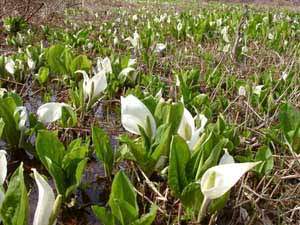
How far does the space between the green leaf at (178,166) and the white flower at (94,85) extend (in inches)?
27.9

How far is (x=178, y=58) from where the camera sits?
3213 mm

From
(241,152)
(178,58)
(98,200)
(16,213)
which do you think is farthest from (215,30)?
(16,213)

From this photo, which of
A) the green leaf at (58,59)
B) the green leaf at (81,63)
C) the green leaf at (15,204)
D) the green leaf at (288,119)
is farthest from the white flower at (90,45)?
the green leaf at (15,204)

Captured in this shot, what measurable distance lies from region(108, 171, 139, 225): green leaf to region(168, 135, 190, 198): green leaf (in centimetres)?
14

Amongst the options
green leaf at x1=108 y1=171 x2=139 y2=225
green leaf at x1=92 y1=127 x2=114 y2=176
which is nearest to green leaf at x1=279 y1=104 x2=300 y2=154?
green leaf at x1=92 y1=127 x2=114 y2=176

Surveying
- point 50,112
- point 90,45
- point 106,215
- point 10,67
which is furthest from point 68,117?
point 90,45

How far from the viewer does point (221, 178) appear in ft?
3.09

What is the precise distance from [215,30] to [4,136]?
372 cm

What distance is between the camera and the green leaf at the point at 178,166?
3.61ft

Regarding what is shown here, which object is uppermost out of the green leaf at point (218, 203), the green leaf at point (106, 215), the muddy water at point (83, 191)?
the green leaf at point (106, 215)

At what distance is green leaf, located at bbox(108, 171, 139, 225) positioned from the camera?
958 millimetres

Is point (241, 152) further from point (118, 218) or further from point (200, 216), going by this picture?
point (118, 218)

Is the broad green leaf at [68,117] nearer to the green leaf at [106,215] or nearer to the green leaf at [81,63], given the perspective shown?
the green leaf at [106,215]

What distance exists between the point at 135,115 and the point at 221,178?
0.42 metres
